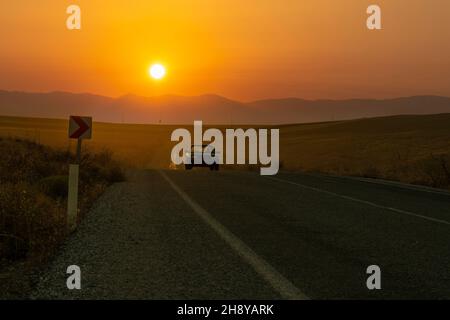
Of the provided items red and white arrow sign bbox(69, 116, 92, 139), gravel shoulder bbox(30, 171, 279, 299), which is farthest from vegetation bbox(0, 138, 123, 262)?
red and white arrow sign bbox(69, 116, 92, 139)

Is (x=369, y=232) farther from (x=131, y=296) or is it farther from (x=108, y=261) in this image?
(x=131, y=296)

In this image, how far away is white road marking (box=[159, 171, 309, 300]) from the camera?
5.52 metres

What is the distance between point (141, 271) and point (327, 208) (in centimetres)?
644

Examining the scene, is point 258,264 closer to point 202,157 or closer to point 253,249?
point 253,249

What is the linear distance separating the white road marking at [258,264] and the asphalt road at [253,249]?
1cm

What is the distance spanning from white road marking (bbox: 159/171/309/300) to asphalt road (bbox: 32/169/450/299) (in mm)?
12

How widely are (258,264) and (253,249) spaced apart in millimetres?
868

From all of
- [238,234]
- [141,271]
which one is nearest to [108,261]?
[141,271]

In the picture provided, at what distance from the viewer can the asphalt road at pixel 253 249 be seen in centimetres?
570

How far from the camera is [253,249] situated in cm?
755

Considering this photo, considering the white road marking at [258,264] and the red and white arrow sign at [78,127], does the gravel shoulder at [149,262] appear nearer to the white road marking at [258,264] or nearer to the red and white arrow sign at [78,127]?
the white road marking at [258,264]

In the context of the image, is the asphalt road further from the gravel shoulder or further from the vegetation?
the vegetation

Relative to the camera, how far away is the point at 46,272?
6.43 m
